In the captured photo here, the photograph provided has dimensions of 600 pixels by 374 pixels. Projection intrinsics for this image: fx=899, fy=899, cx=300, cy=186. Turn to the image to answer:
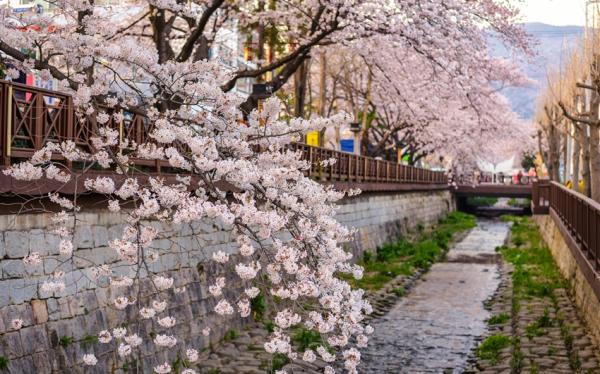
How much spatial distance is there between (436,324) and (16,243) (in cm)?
1173

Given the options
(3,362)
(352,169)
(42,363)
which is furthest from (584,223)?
(3,362)

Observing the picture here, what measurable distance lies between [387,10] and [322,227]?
1029cm

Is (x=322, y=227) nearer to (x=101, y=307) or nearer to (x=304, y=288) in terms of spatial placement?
(x=304, y=288)

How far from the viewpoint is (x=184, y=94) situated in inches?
342

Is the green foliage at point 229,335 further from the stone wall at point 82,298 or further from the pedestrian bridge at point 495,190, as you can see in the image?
the pedestrian bridge at point 495,190

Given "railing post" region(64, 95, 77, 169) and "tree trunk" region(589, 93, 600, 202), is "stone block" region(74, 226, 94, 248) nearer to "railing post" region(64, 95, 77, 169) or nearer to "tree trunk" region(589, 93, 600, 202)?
"railing post" region(64, 95, 77, 169)

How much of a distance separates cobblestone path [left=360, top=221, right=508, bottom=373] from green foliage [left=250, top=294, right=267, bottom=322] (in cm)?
200

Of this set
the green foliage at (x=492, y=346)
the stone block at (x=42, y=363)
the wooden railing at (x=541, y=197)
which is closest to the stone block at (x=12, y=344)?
the stone block at (x=42, y=363)

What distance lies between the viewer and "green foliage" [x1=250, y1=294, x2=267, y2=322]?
52.9 feet

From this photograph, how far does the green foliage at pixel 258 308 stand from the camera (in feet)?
52.9

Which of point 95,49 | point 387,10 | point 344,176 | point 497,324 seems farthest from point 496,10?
point 95,49

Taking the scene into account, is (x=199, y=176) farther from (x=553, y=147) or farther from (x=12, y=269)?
(x=553, y=147)

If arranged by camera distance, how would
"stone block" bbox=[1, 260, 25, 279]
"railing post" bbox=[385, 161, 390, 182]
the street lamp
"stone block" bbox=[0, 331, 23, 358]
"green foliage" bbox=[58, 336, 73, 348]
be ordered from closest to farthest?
"stone block" bbox=[0, 331, 23, 358] → "stone block" bbox=[1, 260, 25, 279] → "green foliage" bbox=[58, 336, 73, 348] → the street lamp → "railing post" bbox=[385, 161, 390, 182]

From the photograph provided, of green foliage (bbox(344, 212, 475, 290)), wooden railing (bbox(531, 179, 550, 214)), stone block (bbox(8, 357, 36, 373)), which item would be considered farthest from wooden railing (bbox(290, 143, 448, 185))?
wooden railing (bbox(531, 179, 550, 214))
